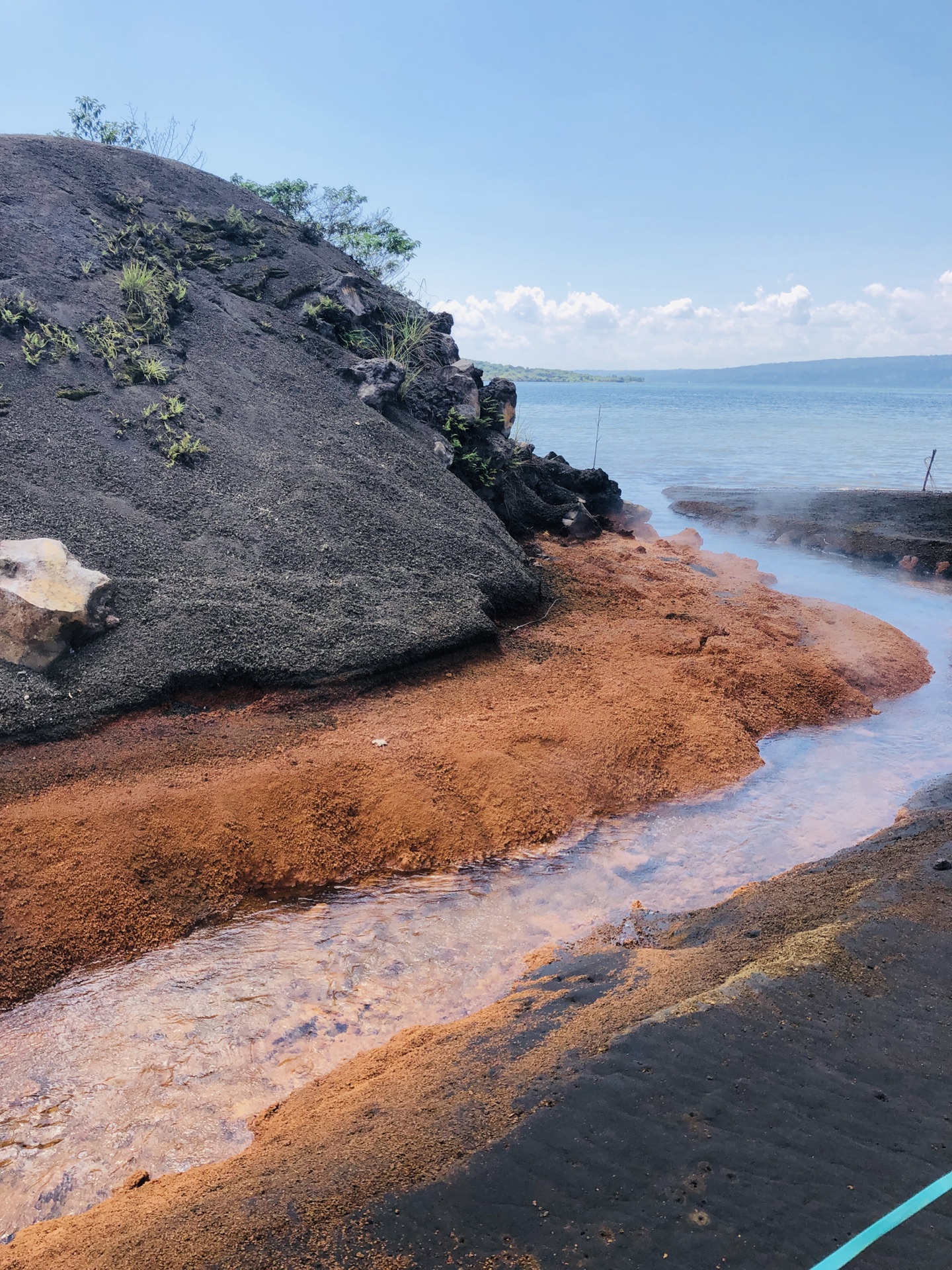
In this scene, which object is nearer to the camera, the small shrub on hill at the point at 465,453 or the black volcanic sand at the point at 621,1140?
the black volcanic sand at the point at 621,1140

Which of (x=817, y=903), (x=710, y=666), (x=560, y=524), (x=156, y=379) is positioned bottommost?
(x=817, y=903)

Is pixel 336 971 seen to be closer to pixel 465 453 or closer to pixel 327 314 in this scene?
pixel 465 453

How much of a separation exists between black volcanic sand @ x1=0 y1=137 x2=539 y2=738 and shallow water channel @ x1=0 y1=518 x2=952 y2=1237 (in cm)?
271

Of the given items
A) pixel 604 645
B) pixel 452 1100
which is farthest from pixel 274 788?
pixel 604 645

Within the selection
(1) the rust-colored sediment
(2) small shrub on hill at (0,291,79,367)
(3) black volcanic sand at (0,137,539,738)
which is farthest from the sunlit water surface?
(2) small shrub on hill at (0,291,79,367)

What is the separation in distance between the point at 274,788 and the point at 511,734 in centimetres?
222

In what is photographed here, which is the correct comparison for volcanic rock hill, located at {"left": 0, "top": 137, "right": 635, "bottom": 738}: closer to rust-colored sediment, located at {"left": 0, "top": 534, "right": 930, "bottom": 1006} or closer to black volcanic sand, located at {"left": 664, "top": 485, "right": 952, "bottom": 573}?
rust-colored sediment, located at {"left": 0, "top": 534, "right": 930, "bottom": 1006}

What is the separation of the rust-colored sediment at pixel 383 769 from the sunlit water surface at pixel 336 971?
11.2 inches

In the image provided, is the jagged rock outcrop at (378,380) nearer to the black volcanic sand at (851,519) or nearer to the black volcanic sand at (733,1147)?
the black volcanic sand at (733,1147)

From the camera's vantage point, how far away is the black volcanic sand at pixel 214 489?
745 centimetres

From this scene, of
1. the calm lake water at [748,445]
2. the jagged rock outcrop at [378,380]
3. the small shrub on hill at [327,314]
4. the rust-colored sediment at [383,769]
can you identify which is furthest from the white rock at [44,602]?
the calm lake water at [748,445]

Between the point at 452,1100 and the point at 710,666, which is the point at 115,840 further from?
the point at 710,666

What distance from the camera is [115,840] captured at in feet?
17.6

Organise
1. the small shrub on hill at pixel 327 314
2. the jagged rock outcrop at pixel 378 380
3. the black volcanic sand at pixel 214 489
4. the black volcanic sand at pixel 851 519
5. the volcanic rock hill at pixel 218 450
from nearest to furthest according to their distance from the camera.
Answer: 1. the black volcanic sand at pixel 214 489
2. the volcanic rock hill at pixel 218 450
3. the jagged rock outcrop at pixel 378 380
4. the small shrub on hill at pixel 327 314
5. the black volcanic sand at pixel 851 519
